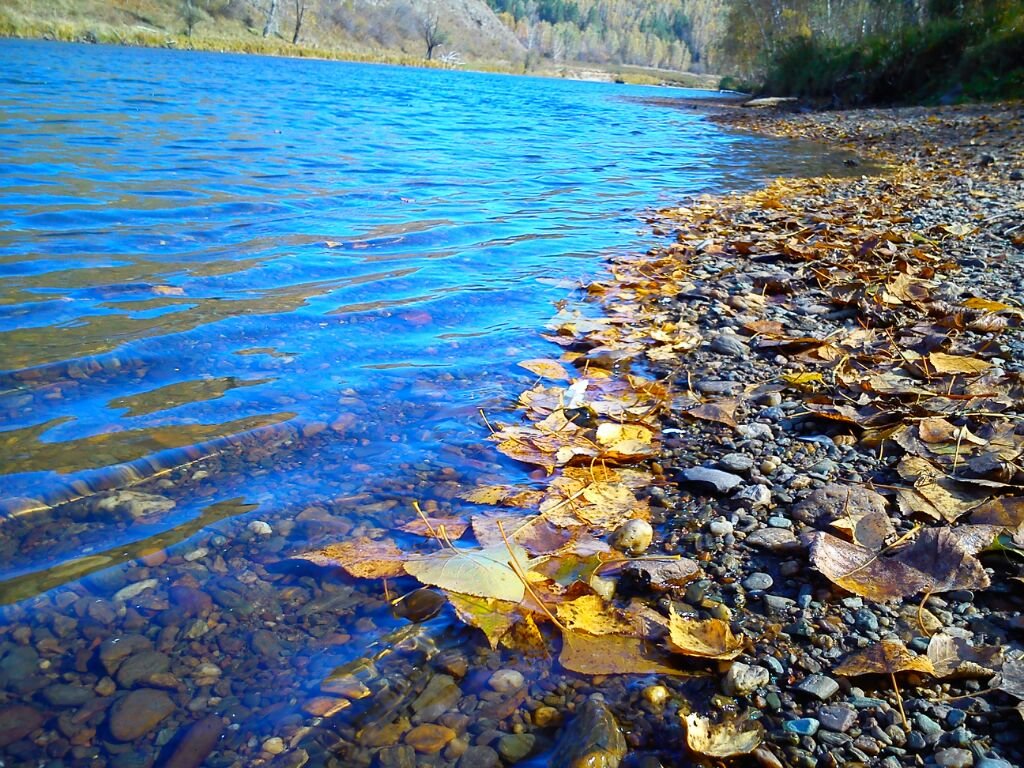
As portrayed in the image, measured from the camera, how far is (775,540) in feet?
5.41

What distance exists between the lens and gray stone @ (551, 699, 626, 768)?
113cm

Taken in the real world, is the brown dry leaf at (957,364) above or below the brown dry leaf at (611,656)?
above

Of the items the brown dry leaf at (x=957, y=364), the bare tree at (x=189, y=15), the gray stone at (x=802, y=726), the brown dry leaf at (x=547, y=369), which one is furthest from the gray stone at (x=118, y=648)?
the bare tree at (x=189, y=15)

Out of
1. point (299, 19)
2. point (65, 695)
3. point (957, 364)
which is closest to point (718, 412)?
point (957, 364)

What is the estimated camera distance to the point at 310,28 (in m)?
73.8

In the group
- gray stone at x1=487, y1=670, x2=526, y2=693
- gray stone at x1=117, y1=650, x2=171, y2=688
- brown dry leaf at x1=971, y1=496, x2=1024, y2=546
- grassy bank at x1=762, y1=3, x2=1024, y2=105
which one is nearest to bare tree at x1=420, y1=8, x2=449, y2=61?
grassy bank at x1=762, y1=3, x2=1024, y2=105

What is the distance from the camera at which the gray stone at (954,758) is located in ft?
3.42

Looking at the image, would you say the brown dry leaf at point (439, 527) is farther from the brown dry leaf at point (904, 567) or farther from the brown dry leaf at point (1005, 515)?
the brown dry leaf at point (1005, 515)

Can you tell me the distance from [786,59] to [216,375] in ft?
111

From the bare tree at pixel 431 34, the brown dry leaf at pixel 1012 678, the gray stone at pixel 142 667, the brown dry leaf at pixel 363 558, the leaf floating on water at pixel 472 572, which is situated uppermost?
the bare tree at pixel 431 34

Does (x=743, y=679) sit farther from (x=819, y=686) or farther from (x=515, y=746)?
(x=515, y=746)

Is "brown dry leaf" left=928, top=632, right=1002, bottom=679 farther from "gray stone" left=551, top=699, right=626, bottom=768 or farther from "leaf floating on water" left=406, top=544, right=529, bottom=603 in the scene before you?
"leaf floating on water" left=406, top=544, right=529, bottom=603

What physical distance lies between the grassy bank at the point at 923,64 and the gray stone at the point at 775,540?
19.4m

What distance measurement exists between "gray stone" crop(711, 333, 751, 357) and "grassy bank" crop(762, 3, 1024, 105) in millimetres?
17923
